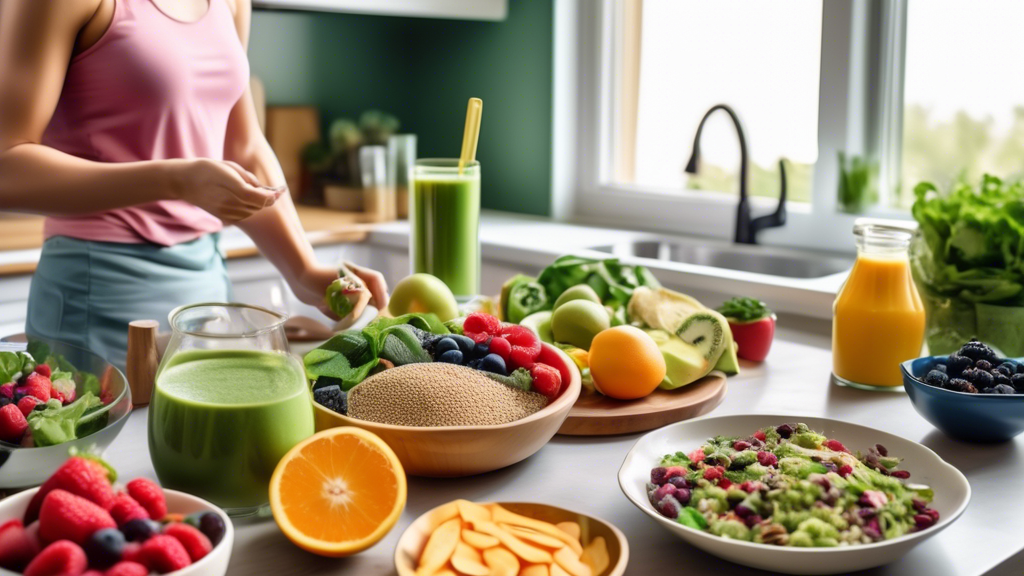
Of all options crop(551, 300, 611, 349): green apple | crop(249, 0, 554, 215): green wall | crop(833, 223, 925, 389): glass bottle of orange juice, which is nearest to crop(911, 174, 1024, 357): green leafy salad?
crop(833, 223, 925, 389): glass bottle of orange juice

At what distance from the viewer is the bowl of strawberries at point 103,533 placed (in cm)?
61

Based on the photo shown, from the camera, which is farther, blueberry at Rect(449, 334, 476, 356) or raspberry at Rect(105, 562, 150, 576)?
blueberry at Rect(449, 334, 476, 356)

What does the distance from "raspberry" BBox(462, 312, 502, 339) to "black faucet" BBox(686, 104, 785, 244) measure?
1.32 m

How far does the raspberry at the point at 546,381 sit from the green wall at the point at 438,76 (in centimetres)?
194

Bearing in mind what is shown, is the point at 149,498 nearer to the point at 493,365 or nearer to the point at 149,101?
the point at 493,365

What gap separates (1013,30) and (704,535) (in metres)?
1.80

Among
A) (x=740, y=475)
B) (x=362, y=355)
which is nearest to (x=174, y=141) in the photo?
(x=362, y=355)

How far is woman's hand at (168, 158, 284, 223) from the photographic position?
45.3 inches

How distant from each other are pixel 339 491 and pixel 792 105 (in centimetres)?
201

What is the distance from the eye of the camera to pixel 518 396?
1.00 metres

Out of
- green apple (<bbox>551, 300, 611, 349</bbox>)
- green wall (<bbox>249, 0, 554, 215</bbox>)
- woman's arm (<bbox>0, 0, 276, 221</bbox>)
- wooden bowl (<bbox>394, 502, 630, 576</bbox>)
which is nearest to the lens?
wooden bowl (<bbox>394, 502, 630, 576</bbox>)

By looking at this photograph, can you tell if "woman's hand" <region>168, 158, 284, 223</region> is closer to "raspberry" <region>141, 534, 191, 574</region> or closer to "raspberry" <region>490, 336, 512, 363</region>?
"raspberry" <region>490, 336, 512, 363</region>

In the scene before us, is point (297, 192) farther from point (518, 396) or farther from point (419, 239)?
point (518, 396)

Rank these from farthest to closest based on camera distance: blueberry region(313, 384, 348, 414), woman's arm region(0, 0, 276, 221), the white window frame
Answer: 1. the white window frame
2. woman's arm region(0, 0, 276, 221)
3. blueberry region(313, 384, 348, 414)
